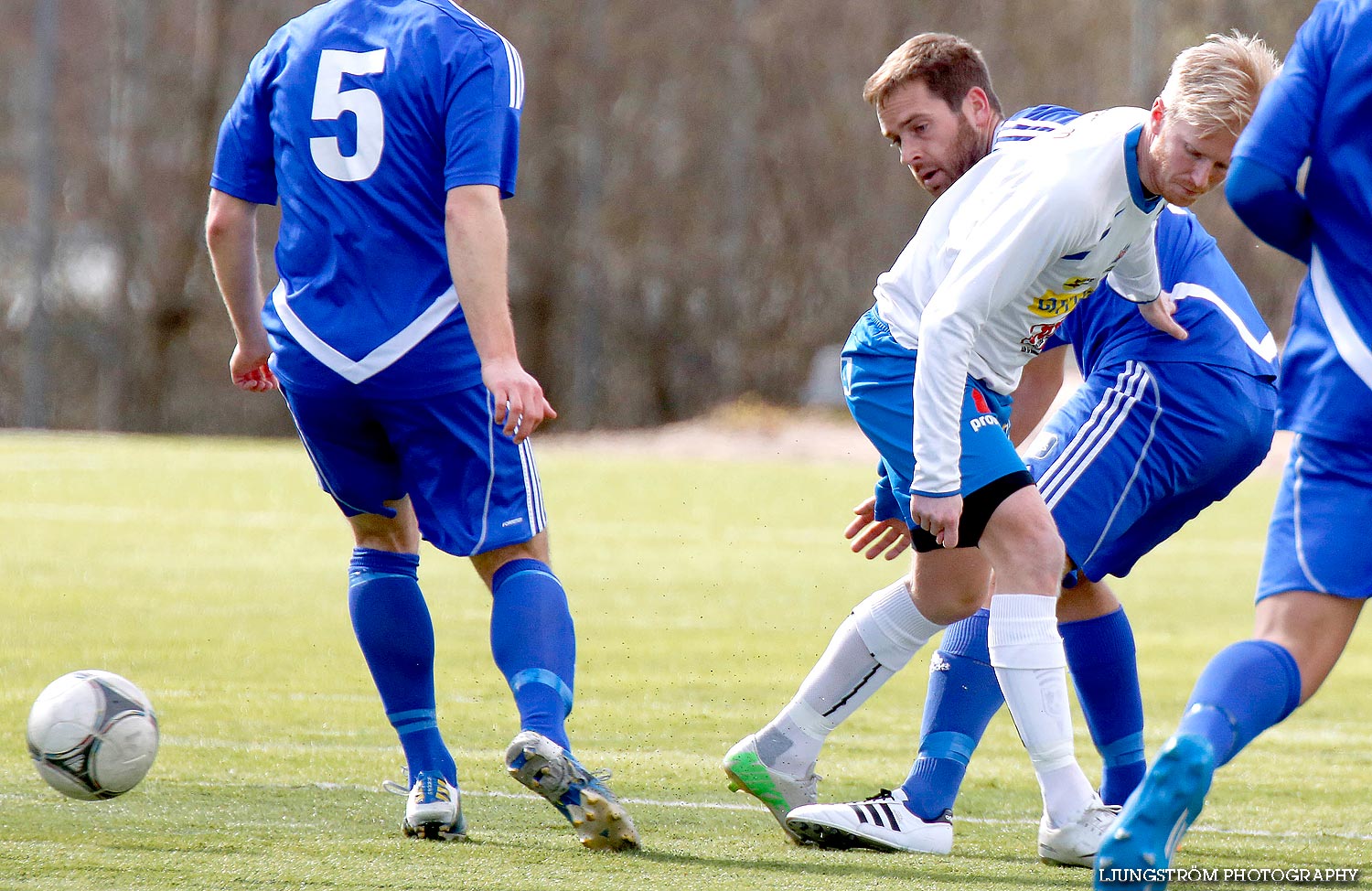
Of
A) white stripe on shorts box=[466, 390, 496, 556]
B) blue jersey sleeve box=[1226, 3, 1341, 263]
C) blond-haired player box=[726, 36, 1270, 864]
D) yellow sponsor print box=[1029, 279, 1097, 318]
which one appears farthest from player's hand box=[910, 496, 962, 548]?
white stripe on shorts box=[466, 390, 496, 556]

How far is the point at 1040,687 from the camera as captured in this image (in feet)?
11.9

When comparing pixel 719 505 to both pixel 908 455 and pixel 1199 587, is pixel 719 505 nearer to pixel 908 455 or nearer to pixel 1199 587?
pixel 1199 587

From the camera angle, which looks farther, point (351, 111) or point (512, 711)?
point (512, 711)

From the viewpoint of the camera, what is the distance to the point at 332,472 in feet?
13.4

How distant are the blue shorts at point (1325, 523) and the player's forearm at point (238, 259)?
8.12 ft

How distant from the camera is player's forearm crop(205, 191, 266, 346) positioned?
4223 mm

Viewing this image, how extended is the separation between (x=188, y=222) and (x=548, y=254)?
21.8 ft

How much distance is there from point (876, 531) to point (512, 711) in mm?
2200

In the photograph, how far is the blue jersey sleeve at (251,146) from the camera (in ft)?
13.5

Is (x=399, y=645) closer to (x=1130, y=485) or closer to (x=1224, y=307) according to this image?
(x=1130, y=485)

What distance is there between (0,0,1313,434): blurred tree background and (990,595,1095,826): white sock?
92.3ft

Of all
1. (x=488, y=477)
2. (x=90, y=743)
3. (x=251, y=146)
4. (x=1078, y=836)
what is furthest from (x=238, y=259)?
(x=1078, y=836)

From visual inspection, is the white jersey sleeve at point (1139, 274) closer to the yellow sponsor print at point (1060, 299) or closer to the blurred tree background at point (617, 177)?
the yellow sponsor print at point (1060, 299)

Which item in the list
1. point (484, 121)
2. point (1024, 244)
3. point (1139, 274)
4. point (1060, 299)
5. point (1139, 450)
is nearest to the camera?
point (1024, 244)
